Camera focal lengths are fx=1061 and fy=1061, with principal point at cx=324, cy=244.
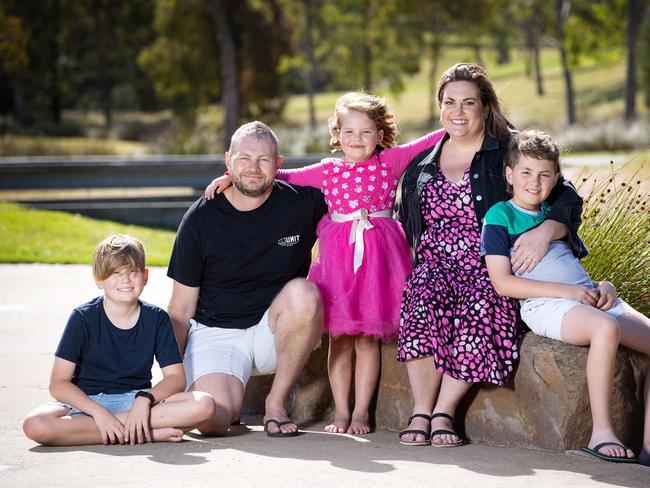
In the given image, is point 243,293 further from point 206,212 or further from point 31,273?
point 31,273

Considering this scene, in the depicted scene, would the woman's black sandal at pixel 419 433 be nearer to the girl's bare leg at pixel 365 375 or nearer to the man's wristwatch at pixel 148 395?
the girl's bare leg at pixel 365 375

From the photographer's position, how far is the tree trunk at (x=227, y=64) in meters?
25.7

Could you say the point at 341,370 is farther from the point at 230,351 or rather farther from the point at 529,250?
the point at 529,250

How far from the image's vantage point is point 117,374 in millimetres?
4930

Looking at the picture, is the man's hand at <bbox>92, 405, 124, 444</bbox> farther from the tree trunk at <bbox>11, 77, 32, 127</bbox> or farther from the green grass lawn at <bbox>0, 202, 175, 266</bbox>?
the tree trunk at <bbox>11, 77, 32, 127</bbox>

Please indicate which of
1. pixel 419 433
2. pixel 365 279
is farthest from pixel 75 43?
pixel 419 433

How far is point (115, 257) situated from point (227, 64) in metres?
21.7

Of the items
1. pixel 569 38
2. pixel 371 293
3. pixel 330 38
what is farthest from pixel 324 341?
pixel 330 38

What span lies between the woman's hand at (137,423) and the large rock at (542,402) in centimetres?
126

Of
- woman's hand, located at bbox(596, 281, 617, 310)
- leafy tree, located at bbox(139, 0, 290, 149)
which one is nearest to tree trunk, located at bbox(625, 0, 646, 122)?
leafy tree, located at bbox(139, 0, 290, 149)

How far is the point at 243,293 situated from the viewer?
5391 mm

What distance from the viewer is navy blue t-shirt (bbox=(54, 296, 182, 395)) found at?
16.0 feet

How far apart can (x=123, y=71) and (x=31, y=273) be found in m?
34.9

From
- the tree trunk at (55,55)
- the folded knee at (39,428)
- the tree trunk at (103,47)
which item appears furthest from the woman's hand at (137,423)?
the tree trunk at (55,55)
